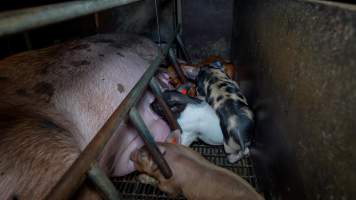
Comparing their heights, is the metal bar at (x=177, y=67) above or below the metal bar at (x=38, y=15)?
below

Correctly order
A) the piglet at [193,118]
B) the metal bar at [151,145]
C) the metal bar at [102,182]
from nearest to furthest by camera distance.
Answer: the metal bar at [102,182]
the metal bar at [151,145]
the piglet at [193,118]

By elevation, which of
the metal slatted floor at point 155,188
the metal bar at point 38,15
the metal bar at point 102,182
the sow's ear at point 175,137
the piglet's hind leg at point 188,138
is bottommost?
the metal slatted floor at point 155,188

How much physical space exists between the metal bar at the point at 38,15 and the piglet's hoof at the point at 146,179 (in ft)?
3.26

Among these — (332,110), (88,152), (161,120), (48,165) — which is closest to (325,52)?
(332,110)

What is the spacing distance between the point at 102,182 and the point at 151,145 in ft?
1.45

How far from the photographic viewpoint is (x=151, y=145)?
104 cm

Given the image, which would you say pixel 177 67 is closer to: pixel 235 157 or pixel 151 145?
pixel 235 157

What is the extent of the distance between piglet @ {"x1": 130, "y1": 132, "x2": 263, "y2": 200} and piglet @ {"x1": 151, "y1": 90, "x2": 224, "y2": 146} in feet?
0.97

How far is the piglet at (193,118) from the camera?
152 cm

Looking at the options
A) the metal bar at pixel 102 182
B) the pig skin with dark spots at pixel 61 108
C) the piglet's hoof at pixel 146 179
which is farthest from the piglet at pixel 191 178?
the metal bar at pixel 102 182

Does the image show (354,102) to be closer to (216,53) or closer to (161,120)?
(161,120)

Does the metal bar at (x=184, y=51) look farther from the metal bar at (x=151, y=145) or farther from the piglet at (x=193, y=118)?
the metal bar at (x=151, y=145)

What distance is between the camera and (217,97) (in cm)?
154

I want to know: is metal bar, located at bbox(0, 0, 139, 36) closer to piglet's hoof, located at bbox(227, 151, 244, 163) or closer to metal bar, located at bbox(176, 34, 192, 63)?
piglet's hoof, located at bbox(227, 151, 244, 163)
